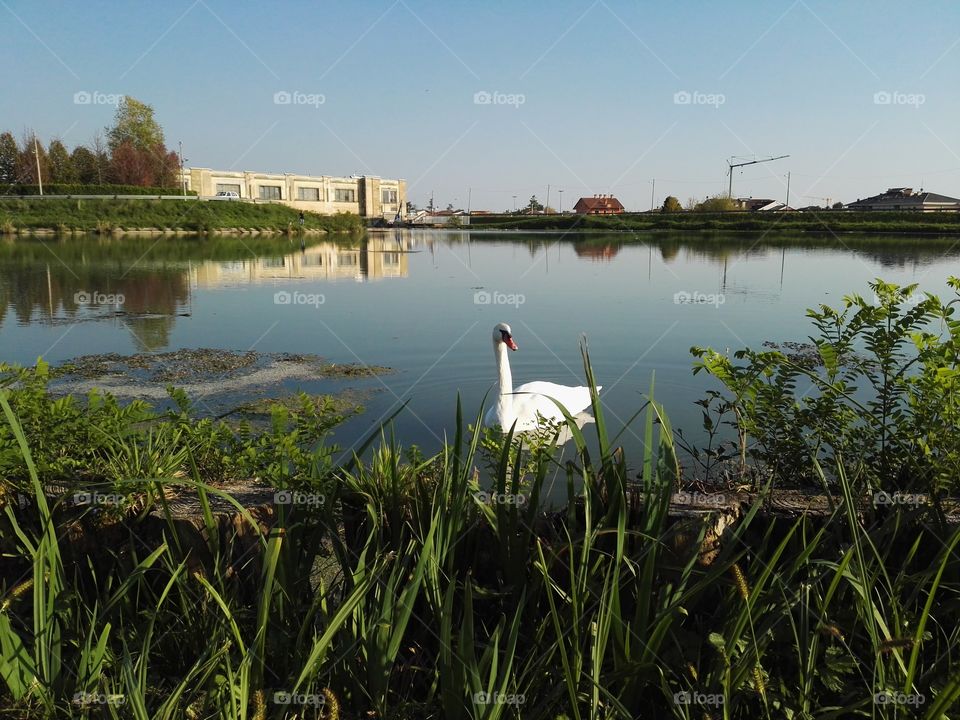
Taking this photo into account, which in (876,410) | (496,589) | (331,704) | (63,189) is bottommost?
(331,704)

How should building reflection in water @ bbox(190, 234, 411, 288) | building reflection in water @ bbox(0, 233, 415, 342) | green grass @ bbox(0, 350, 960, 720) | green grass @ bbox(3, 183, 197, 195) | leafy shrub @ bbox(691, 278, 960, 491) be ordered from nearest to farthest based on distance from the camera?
green grass @ bbox(0, 350, 960, 720) < leafy shrub @ bbox(691, 278, 960, 491) < building reflection in water @ bbox(0, 233, 415, 342) < building reflection in water @ bbox(190, 234, 411, 288) < green grass @ bbox(3, 183, 197, 195)

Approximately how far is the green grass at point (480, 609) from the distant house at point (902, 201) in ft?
323

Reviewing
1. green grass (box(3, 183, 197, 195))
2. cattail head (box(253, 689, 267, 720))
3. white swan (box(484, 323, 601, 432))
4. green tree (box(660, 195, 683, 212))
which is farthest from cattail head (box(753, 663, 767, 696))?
green tree (box(660, 195, 683, 212))

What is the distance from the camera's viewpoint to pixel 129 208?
172 feet

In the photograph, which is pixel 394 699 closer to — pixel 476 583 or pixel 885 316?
pixel 476 583

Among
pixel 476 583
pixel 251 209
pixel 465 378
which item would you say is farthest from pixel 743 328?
pixel 251 209

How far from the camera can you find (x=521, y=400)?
7.40 m

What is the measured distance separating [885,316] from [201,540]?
9.56 feet

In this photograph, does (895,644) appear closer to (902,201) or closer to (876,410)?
(876,410)

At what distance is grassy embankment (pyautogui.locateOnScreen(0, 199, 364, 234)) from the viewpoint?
45.7 meters

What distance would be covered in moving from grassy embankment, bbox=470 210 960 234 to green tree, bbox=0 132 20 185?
4590 centimetres

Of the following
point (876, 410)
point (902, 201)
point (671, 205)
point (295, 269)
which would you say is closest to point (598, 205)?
point (671, 205)

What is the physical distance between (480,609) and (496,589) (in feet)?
0.29

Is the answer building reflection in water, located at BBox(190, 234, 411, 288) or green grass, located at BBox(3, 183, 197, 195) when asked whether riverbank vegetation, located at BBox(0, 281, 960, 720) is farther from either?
green grass, located at BBox(3, 183, 197, 195)
